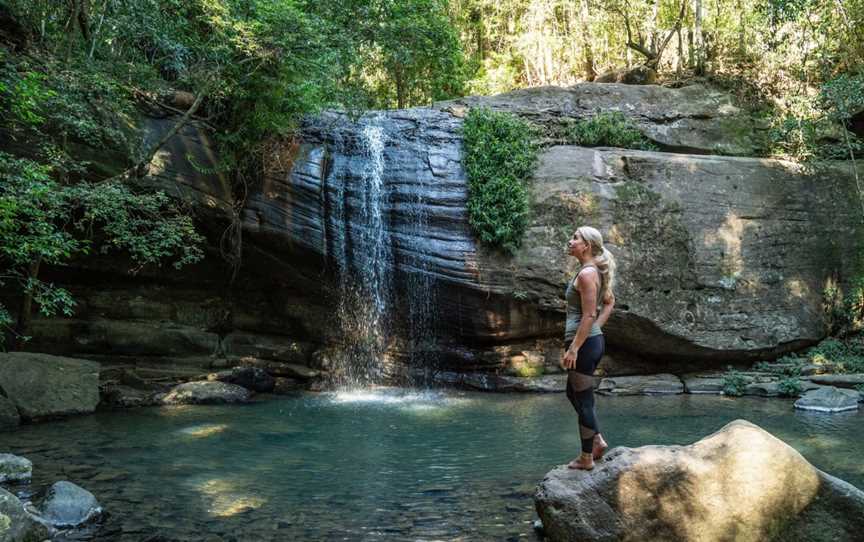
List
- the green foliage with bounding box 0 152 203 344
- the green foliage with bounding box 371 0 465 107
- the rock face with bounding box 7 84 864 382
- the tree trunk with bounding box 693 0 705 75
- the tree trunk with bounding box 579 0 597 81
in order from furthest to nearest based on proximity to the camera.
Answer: the tree trunk with bounding box 579 0 597 81, the tree trunk with bounding box 693 0 705 75, the rock face with bounding box 7 84 864 382, the green foliage with bounding box 371 0 465 107, the green foliage with bounding box 0 152 203 344

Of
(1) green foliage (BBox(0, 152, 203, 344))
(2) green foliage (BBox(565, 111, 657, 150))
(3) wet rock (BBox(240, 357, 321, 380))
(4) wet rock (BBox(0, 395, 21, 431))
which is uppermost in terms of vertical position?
(2) green foliage (BBox(565, 111, 657, 150))

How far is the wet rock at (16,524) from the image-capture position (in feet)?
13.9

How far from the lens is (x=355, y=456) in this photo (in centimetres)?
722

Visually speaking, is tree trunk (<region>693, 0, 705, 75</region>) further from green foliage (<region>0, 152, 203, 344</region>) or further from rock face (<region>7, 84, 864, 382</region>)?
green foliage (<region>0, 152, 203, 344</region>)

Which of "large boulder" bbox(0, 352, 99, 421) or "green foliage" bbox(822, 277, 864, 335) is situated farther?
"green foliage" bbox(822, 277, 864, 335)

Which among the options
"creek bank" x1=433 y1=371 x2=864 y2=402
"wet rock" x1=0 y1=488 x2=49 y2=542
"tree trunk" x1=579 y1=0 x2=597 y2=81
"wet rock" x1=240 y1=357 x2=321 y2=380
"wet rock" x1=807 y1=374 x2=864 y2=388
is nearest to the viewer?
"wet rock" x1=0 y1=488 x2=49 y2=542

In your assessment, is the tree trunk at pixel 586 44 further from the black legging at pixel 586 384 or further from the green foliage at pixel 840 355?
the black legging at pixel 586 384

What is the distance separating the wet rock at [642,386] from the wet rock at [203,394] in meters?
6.42

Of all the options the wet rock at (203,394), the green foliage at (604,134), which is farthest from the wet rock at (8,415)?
the green foliage at (604,134)

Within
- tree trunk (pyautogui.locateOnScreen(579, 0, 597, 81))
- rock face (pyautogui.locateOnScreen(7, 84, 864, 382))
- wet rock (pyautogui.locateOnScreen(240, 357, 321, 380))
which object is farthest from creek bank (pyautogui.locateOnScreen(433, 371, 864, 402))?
tree trunk (pyautogui.locateOnScreen(579, 0, 597, 81))

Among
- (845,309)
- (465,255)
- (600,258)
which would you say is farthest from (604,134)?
(600,258)

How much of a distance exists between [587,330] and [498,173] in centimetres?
859

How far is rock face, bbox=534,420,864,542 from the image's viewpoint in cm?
388

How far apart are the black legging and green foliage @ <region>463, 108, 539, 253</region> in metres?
7.52
